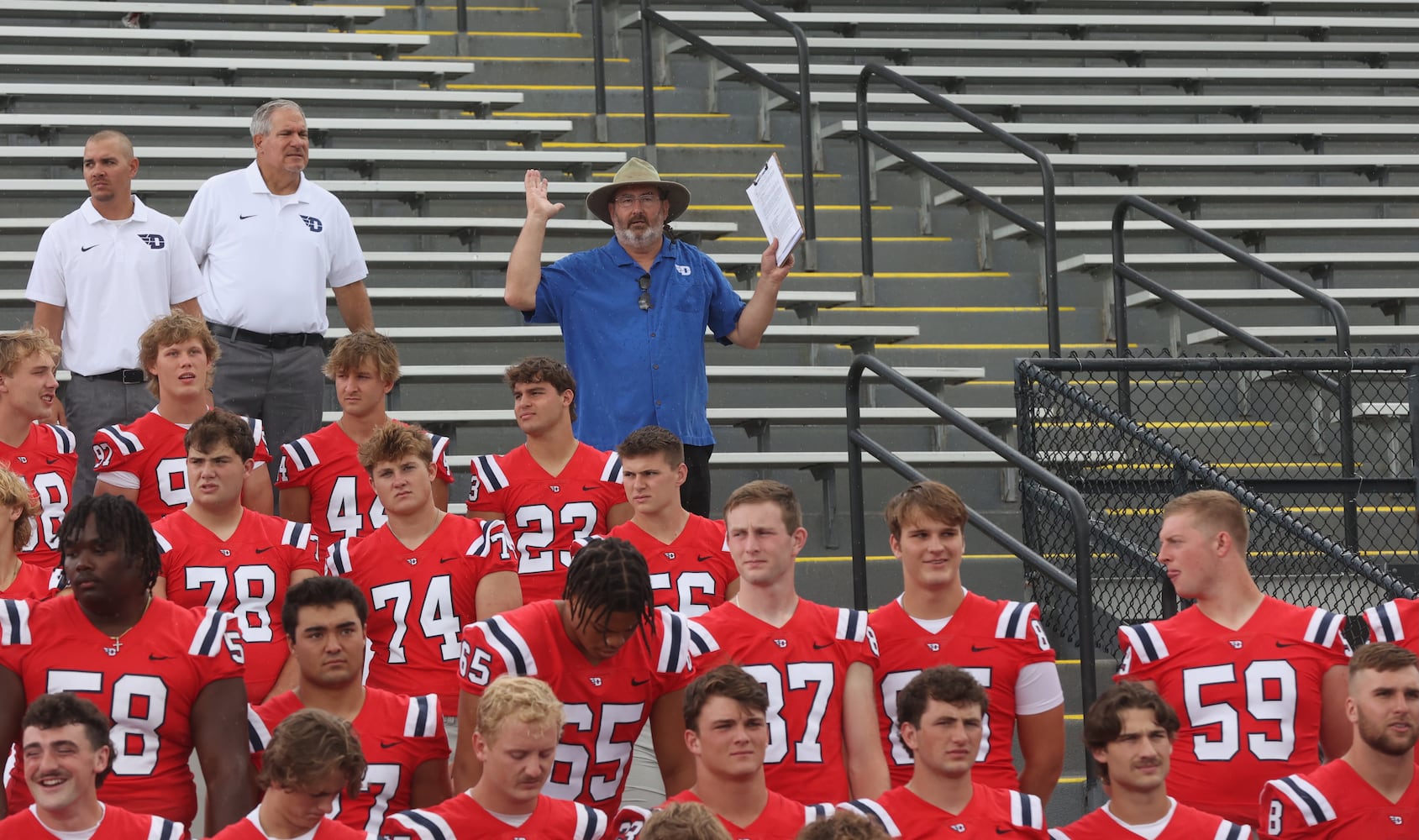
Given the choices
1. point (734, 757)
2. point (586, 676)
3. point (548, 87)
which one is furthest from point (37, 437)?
point (548, 87)

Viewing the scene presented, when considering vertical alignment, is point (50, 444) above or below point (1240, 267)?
below

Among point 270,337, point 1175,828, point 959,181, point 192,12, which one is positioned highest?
point 192,12

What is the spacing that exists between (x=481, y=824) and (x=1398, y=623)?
2434 millimetres

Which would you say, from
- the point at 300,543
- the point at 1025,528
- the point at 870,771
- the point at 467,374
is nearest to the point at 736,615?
the point at 870,771

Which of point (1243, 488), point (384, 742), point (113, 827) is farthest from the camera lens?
point (1243, 488)

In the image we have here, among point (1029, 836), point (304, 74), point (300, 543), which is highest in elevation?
point (304, 74)

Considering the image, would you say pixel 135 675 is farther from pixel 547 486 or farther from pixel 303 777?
pixel 547 486

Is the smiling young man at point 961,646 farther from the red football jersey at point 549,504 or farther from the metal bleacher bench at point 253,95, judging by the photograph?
the metal bleacher bench at point 253,95

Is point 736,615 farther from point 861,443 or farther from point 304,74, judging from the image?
point 304,74

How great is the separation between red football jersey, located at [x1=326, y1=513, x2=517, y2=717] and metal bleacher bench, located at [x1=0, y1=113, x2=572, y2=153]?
3540mm

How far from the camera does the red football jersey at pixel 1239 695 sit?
4602 mm

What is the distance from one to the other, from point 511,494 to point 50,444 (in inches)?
55.4

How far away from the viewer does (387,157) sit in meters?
8.10

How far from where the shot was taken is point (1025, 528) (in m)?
6.32
